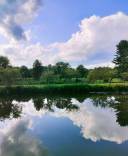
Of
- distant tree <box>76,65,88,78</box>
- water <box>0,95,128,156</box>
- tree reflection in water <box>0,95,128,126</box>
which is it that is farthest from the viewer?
distant tree <box>76,65,88,78</box>

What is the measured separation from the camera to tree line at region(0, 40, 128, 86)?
188 ft

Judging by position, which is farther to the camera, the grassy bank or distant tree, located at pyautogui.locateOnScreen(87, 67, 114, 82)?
distant tree, located at pyautogui.locateOnScreen(87, 67, 114, 82)

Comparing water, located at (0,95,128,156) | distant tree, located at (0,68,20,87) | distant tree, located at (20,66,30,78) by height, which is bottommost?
water, located at (0,95,128,156)

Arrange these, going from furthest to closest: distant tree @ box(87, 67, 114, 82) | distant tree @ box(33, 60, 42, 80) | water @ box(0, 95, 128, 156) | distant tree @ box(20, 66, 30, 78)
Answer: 1. distant tree @ box(20, 66, 30, 78)
2. distant tree @ box(33, 60, 42, 80)
3. distant tree @ box(87, 67, 114, 82)
4. water @ box(0, 95, 128, 156)

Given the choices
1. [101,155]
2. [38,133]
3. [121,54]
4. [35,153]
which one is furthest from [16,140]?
[121,54]

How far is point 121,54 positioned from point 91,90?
2963 centimetres

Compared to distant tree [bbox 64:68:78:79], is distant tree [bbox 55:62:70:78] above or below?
above

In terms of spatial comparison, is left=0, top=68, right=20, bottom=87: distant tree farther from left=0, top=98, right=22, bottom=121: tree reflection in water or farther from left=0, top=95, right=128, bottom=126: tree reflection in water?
left=0, top=98, right=22, bottom=121: tree reflection in water

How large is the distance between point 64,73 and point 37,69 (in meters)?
7.99

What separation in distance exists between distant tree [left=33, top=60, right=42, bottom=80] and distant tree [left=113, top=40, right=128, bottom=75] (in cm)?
2278

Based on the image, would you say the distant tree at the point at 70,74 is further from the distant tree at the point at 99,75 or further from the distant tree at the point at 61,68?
the distant tree at the point at 99,75

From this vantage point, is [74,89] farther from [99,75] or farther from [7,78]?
[7,78]

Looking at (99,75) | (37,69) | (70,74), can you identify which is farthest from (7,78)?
(70,74)

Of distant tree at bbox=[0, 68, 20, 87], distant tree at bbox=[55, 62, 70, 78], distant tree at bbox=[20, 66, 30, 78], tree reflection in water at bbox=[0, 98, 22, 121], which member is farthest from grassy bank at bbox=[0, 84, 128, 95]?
distant tree at bbox=[20, 66, 30, 78]
